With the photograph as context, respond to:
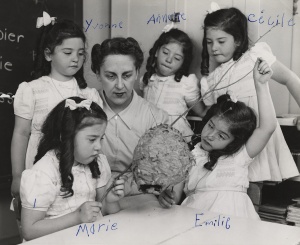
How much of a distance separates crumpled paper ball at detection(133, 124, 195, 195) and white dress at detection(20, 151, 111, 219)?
0.38m

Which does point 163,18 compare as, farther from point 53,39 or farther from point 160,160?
point 160,160

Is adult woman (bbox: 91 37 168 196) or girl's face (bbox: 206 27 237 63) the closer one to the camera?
adult woman (bbox: 91 37 168 196)

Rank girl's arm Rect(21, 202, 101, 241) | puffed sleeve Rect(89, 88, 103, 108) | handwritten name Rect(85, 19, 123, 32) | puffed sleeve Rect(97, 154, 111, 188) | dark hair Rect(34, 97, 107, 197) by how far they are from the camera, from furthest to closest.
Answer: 1. handwritten name Rect(85, 19, 123, 32)
2. puffed sleeve Rect(89, 88, 103, 108)
3. puffed sleeve Rect(97, 154, 111, 188)
4. dark hair Rect(34, 97, 107, 197)
5. girl's arm Rect(21, 202, 101, 241)

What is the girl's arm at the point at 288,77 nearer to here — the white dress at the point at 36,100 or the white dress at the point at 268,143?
the white dress at the point at 268,143

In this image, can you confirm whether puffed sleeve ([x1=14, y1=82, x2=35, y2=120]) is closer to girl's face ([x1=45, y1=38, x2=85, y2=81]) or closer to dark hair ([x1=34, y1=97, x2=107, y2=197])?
girl's face ([x1=45, y1=38, x2=85, y2=81])

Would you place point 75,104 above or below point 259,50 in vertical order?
below

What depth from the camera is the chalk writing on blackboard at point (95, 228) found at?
4.46 feet

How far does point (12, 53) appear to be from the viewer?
8.55 feet

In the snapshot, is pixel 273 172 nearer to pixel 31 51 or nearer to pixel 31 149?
pixel 31 149

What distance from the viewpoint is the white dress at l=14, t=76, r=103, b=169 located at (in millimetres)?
2260

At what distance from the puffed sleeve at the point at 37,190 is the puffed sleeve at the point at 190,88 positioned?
1.15m

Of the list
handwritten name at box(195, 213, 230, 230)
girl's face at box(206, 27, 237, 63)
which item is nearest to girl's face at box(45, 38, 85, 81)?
girl's face at box(206, 27, 237, 63)

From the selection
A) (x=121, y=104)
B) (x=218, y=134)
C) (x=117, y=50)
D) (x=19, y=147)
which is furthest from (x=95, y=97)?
(x=218, y=134)

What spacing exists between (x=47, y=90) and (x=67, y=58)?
20 centimetres
